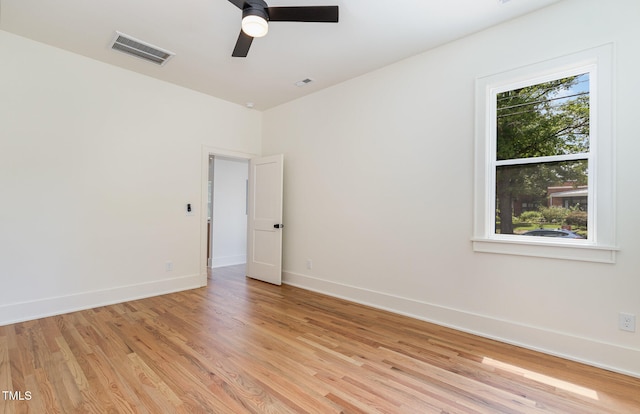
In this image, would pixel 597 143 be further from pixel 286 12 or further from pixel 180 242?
pixel 180 242

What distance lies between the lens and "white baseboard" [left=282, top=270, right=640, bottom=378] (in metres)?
2.32

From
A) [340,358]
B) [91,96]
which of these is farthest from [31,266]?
[340,358]

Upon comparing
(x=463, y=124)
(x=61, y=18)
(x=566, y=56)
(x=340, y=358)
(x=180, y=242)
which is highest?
(x=61, y=18)

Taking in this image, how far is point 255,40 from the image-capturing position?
318 centimetres

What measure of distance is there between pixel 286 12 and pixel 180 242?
11.4 ft

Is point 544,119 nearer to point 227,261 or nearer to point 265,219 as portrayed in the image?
point 265,219

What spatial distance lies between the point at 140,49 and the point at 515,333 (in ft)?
16.0

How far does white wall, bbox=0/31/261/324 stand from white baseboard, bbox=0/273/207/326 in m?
0.01

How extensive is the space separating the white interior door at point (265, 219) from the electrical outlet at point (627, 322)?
389 cm

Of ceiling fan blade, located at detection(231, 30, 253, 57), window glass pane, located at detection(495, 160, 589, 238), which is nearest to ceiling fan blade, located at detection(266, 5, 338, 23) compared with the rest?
ceiling fan blade, located at detection(231, 30, 253, 57)

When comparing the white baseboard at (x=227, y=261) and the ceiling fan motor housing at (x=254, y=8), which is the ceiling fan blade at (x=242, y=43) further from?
the white baseboard at (x=227, y=261)

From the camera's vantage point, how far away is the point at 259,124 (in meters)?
5.52

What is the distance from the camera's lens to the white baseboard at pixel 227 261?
6.20 metres

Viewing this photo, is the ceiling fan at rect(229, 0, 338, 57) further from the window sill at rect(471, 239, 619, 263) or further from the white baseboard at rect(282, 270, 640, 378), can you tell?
the white baseboard at rect(282, 270, 640, 378)
